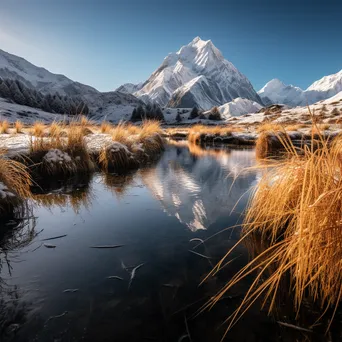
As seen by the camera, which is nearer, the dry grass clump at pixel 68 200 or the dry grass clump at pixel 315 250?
the dry grass clump at pixel 315 250

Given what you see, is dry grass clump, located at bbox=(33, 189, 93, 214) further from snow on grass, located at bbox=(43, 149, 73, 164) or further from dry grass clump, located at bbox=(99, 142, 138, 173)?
dry grass clump, located at bbox=(99, 142, 138, 173)

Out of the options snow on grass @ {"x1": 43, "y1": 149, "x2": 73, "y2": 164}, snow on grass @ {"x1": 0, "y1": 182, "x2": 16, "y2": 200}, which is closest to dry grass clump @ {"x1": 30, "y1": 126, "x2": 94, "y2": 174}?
snow on grass @ {"x1": 43, "y1": 149, "x2": 73, "y2": 164}

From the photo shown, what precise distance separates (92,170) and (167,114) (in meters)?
87.1

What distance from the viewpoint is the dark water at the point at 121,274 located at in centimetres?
164

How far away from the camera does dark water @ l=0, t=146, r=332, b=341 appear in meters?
1.64

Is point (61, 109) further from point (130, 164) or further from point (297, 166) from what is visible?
point (297, 166)

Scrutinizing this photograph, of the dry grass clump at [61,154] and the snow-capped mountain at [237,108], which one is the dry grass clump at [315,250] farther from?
the snow-capped mountain at [237,108]

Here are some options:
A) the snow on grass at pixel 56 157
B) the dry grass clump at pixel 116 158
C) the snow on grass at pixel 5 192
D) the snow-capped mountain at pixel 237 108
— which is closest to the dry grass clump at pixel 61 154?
the snow on grass at pixel 56 157

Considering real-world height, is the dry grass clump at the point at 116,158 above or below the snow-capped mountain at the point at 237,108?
below

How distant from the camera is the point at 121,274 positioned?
2.24 m

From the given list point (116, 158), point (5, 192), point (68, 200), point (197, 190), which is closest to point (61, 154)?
point (116, 158)

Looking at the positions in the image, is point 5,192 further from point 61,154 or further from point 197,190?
point 197,190

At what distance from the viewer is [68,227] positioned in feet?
10.9

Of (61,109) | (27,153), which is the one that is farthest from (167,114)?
(27,153)
